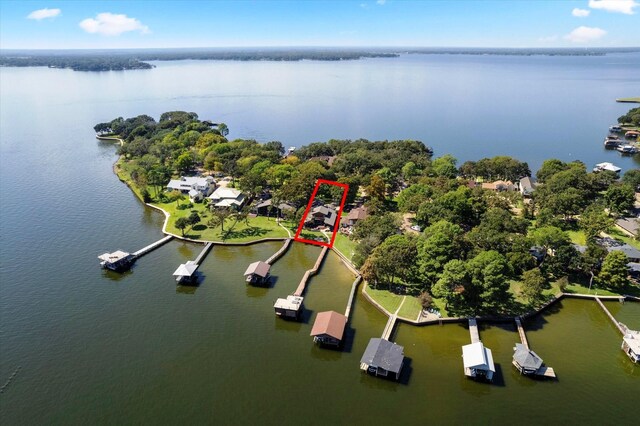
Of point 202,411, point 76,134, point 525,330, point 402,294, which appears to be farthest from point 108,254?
point 76,134

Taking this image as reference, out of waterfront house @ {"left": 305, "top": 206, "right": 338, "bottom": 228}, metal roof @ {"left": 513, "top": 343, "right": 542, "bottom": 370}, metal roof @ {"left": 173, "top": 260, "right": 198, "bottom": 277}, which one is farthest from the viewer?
waterfront house @ {"left": 305, "top": 206, "right": 338, "bottom": 228}

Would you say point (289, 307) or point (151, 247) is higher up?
point (289, 307)

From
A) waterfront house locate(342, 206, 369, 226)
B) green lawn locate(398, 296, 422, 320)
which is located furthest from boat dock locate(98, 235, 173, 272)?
green lawn locate(398, 296, 422, 320)

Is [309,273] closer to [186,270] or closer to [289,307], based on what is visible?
[289,307]

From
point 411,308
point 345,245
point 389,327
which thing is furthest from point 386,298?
point 345,245

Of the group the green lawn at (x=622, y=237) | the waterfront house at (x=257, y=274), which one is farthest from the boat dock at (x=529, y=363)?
the green lawn at (x=622, y=237)

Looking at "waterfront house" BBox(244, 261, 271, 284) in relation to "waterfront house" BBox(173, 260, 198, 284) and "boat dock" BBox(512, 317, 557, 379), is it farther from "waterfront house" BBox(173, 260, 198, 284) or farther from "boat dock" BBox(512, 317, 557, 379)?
"boat dock" BBox(512, 317, 557, 379)
